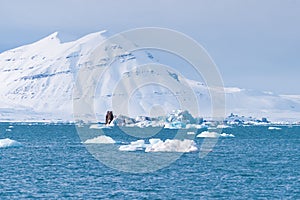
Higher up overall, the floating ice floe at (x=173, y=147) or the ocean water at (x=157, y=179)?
the floating ice floe at (x=173, y=147)

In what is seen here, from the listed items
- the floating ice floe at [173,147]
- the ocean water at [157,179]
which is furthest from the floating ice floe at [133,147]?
the ocean water at [157,179]

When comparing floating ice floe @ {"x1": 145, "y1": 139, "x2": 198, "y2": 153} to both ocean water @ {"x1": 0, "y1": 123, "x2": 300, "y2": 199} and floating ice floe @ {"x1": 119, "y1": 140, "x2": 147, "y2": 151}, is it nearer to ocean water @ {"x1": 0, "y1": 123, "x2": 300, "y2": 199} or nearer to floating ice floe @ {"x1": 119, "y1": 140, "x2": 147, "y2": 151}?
ocean water @ {"x1": 0, "y1": 123, "x2": 300, "y2": 199}

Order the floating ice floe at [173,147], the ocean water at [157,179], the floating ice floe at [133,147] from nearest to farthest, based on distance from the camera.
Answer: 1. the ocean water at [157,179]
2. the floating ice floe at [173,147]
3. the floating ice floe at [133,147]

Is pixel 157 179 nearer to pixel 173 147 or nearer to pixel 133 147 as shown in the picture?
pixel 173 147

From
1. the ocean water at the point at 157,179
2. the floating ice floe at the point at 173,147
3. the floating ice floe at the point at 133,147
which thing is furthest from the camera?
the floating ice floe at the point at 133,147

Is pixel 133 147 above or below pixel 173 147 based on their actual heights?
below

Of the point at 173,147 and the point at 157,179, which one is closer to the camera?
the point at 157,179

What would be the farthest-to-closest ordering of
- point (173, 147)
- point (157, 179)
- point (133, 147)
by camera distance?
1. point (133, 147)
2. point (173, 147)
3. point (157, 179)

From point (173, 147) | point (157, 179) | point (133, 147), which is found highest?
point (173, 147)

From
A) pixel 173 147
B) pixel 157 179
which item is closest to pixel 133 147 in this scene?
pixel 173 147

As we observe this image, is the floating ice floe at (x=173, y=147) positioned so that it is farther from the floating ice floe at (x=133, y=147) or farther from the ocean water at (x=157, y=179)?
the floating ice floe at (x=133, y=147)

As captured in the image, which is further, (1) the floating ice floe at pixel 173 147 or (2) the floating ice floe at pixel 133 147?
(2) the floating ice floe at pixel 133 147

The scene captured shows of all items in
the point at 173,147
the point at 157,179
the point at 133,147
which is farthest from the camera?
the point at 133,147

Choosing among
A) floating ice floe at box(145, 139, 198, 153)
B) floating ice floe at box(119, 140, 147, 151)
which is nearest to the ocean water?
floating ice floe at box(145, 139, 198, 153)
